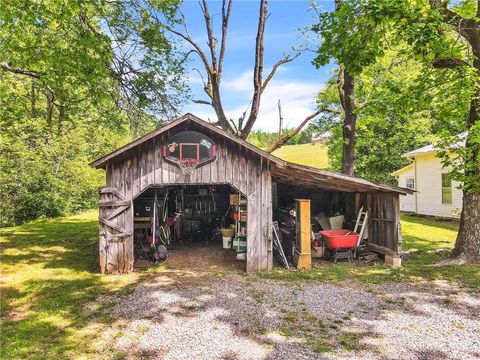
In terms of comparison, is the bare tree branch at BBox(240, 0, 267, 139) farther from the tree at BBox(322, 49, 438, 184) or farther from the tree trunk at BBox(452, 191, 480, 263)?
the tree trunk at BBox(452, 191, 480, 263)

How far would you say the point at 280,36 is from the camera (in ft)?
54.5

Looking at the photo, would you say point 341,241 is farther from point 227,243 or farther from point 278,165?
point 227,243

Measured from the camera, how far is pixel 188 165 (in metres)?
9.13

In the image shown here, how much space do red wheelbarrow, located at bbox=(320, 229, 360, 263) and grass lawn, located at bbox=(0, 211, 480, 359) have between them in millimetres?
433

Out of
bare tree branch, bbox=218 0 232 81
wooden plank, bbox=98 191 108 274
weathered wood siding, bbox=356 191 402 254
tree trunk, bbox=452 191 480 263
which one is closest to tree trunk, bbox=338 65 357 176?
weathered wood siding, bbox=356 191 402 254

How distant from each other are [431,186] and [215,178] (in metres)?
15.6

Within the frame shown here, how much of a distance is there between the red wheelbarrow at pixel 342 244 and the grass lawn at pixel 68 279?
433mm

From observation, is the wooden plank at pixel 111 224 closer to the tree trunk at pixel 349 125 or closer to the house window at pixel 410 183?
the tree trunk at pixel 349 125

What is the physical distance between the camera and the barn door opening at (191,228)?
408 inches

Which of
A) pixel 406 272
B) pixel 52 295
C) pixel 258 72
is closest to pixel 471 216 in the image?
pixel 406 272

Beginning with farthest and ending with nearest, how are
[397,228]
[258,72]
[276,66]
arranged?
[276,66]
[258,72]
[397,228]

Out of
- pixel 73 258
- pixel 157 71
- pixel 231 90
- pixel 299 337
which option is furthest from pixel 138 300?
pixel 231 90

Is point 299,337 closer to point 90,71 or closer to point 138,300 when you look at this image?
point 138,300

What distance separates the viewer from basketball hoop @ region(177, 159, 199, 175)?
911cm
